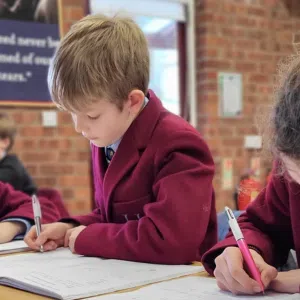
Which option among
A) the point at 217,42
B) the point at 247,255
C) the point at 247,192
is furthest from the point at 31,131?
the point at 247,255

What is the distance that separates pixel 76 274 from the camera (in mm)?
919

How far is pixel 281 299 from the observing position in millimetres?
765

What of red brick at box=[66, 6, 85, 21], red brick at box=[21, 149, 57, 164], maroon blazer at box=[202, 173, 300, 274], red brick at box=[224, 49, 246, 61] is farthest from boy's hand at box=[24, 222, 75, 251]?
red brick at box=[224, 49, 246, 61]

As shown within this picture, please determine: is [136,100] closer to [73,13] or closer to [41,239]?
[41,239]

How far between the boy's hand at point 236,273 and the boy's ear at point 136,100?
41cm

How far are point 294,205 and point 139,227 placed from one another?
296 mm

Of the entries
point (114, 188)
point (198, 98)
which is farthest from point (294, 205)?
point (198, 98)

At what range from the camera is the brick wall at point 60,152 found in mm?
3039

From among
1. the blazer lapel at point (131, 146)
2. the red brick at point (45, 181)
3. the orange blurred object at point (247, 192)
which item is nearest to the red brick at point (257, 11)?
the red brick at point (45, 181)

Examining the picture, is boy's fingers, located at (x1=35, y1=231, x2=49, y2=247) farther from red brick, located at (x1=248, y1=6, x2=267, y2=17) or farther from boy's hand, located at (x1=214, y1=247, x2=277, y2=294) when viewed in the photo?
red brick, located at (x1=248, y1=6, x2=267, y2=17)

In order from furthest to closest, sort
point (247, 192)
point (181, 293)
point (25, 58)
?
point (25, 58) < point (247, 192) < point (181, 293)

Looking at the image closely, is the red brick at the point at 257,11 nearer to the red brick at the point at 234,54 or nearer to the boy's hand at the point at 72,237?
the red brick at the point at 234,54

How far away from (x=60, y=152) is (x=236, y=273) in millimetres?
2423

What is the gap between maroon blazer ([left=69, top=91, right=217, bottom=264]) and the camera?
3.43ft
